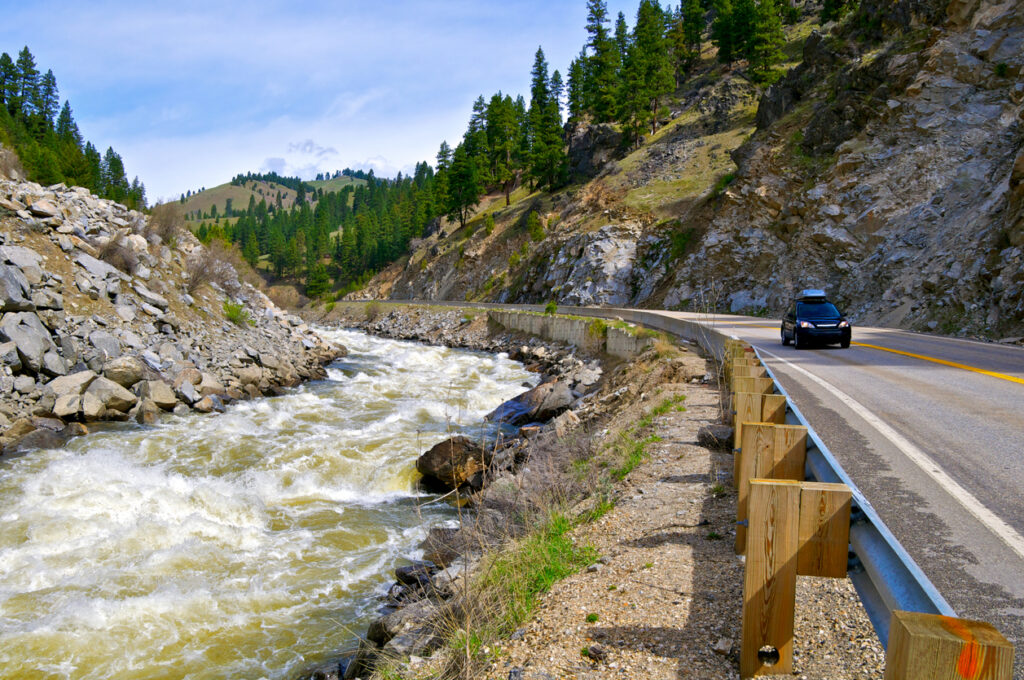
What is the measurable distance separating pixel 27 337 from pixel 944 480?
62.2 ft

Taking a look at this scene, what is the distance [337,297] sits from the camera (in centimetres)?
9362

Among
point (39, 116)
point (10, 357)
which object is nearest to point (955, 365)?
point (10, 357)

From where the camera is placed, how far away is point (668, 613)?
396 cm

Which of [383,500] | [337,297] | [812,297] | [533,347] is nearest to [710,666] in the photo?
[383,500]

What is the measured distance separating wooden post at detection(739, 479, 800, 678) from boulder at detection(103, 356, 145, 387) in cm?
1798

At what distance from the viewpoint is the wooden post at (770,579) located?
2.83 metres

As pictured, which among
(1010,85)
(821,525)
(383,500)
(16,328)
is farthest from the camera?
(1010,85)

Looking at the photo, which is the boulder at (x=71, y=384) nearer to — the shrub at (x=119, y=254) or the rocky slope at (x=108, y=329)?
the rocky slope at (x=108, y=329)

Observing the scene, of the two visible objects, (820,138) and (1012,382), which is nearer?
(1012,382)

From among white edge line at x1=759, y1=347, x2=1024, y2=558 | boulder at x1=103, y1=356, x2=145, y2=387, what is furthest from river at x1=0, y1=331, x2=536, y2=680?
white edge line at x1=759, y1=347, x2=1024, y2=558

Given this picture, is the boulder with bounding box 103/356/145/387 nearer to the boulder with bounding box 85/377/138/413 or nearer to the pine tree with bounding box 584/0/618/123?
the boulder with bounding box 85/377/138/413

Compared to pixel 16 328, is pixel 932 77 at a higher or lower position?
higher

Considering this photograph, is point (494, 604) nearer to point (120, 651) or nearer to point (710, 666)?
point (710, 666)

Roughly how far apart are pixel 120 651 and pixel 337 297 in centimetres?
9012
